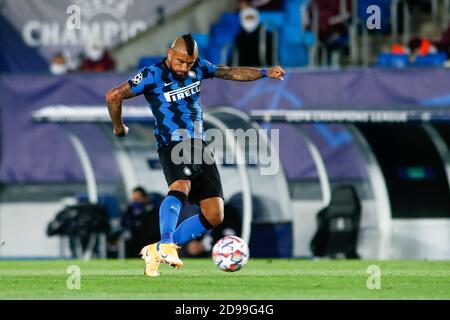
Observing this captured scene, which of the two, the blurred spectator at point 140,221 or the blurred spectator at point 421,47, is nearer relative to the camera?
the blurred spectator at point 140,221

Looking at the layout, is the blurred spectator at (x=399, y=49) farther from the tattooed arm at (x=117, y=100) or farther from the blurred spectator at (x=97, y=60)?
the tattooed arm at (x=117, y=100)

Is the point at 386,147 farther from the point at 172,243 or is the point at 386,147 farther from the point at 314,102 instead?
the point at 172,243

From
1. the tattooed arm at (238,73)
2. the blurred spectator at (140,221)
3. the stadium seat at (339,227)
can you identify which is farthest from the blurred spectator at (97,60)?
the tattooed arm at (238,73)

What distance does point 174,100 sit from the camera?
12.9 m

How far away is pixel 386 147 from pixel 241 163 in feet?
7.00

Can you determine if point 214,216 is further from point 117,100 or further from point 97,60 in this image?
point 97,60

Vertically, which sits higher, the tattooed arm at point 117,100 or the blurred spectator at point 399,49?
the blurred spectator at point 399,49

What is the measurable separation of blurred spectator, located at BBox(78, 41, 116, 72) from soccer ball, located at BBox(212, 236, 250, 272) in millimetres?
12137

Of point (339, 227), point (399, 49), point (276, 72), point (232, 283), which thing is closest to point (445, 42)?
point (399, 49)

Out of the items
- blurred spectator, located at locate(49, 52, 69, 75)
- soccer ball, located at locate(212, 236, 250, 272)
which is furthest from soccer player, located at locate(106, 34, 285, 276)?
blurred spectator, located at locate(49, 52, 69, 75)

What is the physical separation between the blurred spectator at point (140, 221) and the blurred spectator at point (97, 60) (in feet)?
14.9

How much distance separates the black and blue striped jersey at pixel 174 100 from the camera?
502 inches

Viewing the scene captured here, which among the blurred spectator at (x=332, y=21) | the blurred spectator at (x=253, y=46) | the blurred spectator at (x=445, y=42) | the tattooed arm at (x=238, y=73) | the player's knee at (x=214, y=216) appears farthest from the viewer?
the blurred spectator at (x=332, y=21)
